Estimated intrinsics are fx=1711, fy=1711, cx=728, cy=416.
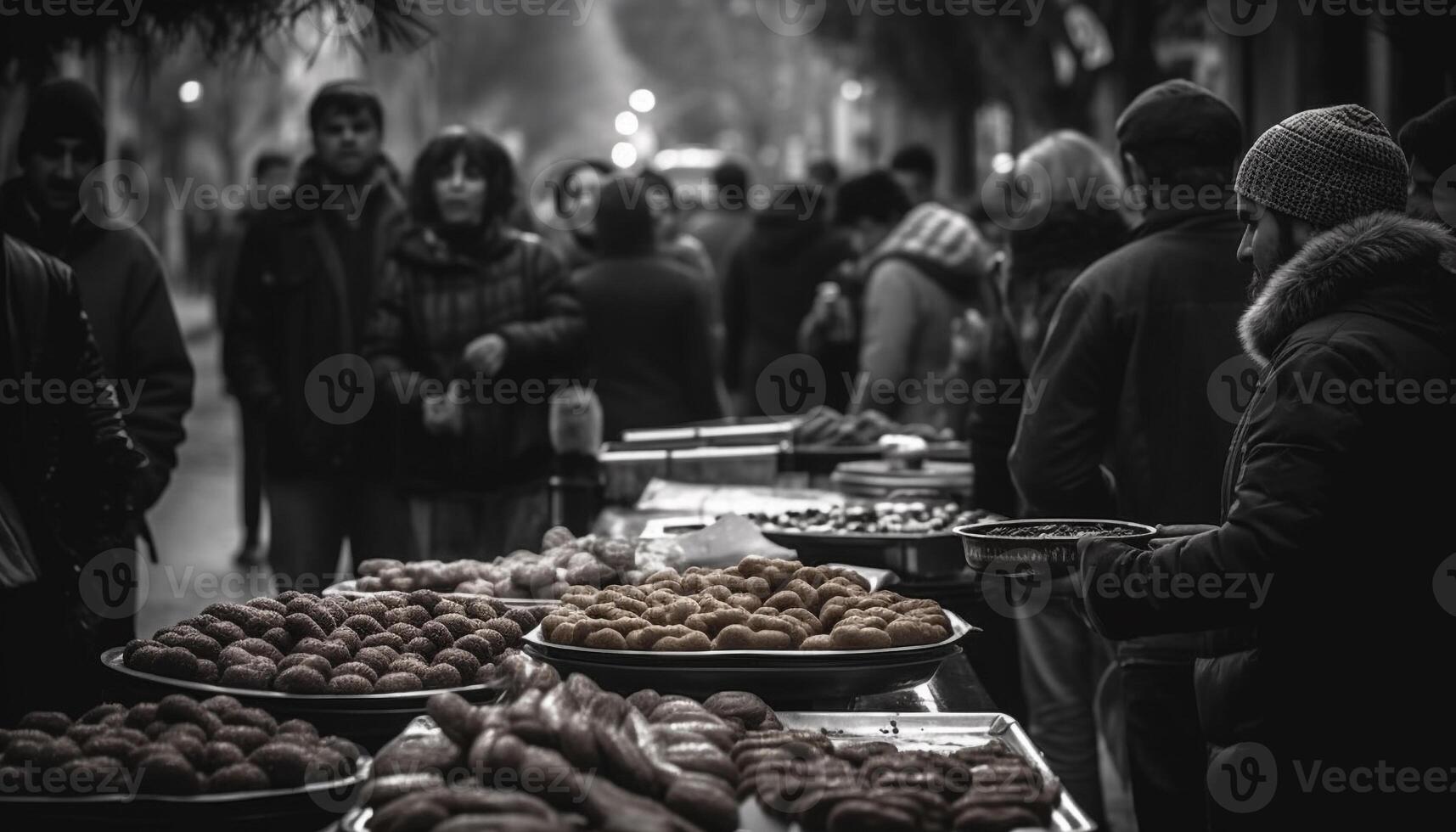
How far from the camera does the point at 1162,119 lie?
5.12 meters

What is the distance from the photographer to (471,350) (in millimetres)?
7078

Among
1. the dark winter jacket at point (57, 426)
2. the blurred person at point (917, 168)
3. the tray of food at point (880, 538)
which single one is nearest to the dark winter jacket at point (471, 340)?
the tray of food at point (880, 538)

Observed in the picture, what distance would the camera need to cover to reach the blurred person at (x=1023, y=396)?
20.1ft

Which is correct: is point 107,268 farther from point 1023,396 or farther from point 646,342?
point 1023,396

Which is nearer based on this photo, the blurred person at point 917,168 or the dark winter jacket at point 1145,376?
the dark winter jacket at point 1145,376

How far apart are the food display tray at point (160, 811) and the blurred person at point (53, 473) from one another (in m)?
1.75

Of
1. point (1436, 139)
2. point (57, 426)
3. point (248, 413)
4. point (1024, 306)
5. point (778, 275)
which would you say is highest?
point (1436, 139)

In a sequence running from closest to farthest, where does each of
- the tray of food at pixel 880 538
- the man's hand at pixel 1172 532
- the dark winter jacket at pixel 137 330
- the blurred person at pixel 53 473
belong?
the man's hand at pixel 1172 532 → the blurred person at pixel 53 473 → the tray of food at pixel 880 538 → the dark winter jacket at pixel 137 330

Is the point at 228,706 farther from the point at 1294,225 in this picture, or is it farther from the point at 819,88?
the point at 819,88

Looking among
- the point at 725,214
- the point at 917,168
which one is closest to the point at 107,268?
the point at 917,168

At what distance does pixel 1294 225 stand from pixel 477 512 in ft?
14.2

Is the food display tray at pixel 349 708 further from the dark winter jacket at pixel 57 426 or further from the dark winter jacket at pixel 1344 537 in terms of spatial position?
the dark winter jacket at pixel 57 426

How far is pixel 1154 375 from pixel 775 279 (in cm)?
656

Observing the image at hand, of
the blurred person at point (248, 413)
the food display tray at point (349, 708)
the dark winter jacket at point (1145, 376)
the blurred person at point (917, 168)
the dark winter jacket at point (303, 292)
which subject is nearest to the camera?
the food display tray at point (349, 708)
